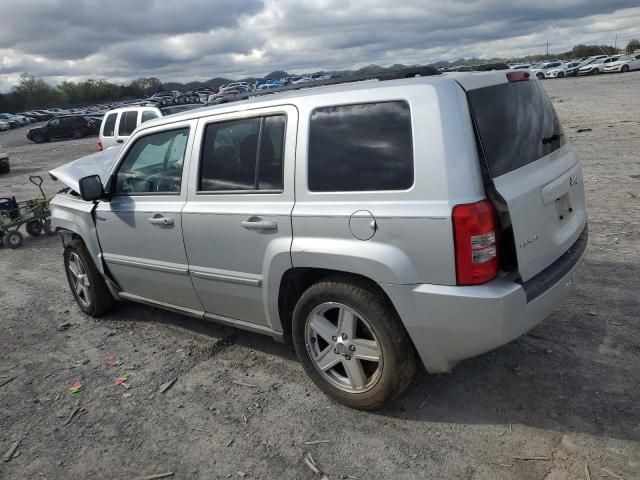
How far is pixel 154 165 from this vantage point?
4434mm

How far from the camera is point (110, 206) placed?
15.3 ft

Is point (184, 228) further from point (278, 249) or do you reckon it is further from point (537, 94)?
point (537, 94)

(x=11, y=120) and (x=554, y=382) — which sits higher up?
(x=11, y=120)

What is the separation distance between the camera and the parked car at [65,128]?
115 feet

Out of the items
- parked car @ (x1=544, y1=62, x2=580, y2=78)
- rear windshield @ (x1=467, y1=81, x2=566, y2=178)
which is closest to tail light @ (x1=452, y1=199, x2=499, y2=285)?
rear windshield @ (x1=467, y1=81, x2=566, y2=178)

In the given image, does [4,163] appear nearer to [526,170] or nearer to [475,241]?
[526,170]

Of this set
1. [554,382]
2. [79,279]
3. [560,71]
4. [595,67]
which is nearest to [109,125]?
[79,279]

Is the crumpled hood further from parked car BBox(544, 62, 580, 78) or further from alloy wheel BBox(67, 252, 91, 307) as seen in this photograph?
parked car BBox(544, 62, 580, 78)

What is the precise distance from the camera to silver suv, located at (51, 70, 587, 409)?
9.14ft

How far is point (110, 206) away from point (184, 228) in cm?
108

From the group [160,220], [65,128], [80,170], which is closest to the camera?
[160,220]

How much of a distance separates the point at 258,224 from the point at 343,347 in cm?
95

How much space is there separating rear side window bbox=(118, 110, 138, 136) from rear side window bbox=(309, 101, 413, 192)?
38.7 feet

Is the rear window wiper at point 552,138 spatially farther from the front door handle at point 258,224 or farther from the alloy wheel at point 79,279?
the alloy wheel at point 79,279
